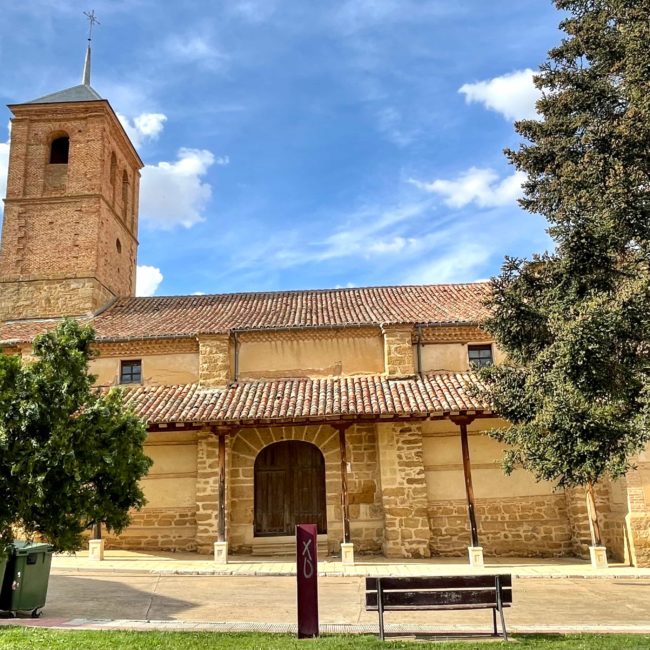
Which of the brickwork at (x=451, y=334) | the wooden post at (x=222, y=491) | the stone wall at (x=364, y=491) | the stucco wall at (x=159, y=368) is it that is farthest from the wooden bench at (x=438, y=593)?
the stucco wall at (x=159, y=368)

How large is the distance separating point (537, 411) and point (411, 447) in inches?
215

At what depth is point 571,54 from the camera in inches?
379

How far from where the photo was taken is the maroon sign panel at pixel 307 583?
6.66m

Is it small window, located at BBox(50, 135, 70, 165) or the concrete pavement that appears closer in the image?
the concrete pavement

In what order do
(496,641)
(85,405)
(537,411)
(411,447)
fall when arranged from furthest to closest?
(411,447) → (537,411) → (85,405) → (496,641)

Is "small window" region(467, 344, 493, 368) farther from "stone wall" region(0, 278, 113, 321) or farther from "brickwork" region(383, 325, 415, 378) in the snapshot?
"stone wall" region(0, 278, 113, 321)

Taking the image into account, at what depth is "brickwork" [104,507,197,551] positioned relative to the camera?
14109 mm

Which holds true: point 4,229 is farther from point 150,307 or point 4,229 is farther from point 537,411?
point 537,411

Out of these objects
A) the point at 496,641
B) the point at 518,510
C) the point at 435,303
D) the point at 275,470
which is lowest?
the point at 496,641

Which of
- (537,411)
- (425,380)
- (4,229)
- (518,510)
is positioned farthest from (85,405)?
(4,229)

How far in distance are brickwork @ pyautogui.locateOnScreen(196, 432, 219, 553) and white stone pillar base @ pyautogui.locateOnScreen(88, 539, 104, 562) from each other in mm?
2124

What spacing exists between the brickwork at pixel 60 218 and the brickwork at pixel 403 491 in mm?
10915

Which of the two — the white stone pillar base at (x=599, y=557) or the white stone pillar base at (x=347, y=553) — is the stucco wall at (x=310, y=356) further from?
the white stone pillar base at (x=599, y=557)

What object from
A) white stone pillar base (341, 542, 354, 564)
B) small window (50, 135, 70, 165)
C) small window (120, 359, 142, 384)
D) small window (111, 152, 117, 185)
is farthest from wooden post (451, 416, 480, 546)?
small window (50, 135, 70, 165)
